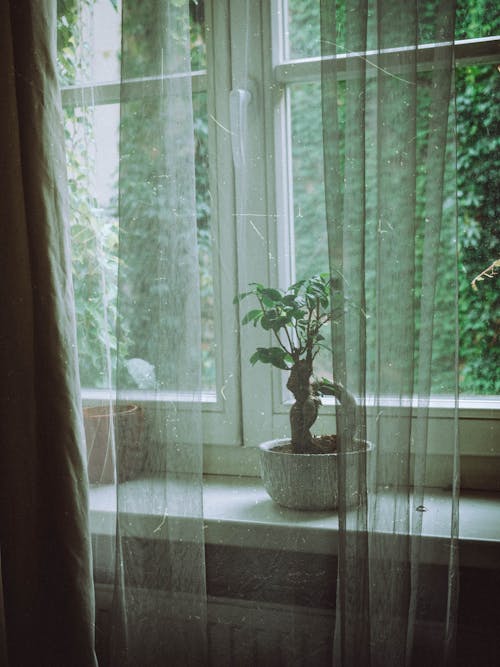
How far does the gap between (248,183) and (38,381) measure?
1.58 feet

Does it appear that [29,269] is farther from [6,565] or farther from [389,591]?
[389,591]

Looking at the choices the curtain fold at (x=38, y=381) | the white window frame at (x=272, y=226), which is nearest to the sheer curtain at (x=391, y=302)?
the white window frame at (x=272, y=226)

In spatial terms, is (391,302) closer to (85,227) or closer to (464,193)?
(464,193)

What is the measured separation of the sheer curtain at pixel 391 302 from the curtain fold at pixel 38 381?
0.44 m

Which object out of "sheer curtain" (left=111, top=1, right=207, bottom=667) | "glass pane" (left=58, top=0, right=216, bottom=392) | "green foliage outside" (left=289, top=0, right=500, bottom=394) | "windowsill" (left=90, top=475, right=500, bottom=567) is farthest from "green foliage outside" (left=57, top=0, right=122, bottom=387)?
"green foliage outside" (left=289, top=0, right=500, bottom=394)

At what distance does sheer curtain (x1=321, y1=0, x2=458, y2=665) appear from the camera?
3.18 feet

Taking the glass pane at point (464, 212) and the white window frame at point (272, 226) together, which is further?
the white window frame at point (272, 226)

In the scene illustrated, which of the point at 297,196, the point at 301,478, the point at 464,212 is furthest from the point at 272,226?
the point at 301,478

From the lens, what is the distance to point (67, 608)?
1.08m

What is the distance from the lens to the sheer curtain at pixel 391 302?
38.2 inches

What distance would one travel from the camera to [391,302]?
99 cm

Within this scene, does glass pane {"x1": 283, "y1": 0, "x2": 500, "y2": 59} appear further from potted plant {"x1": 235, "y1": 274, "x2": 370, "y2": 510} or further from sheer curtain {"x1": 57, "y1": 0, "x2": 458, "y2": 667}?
potted plant {"x1": 235, "y1": 274, "x2": 370, "y2": 510}

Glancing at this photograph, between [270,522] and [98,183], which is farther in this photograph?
[98,183]

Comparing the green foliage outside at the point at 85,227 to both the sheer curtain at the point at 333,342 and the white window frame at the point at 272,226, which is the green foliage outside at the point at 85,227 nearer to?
the sheer curtain at the point at 333,342
